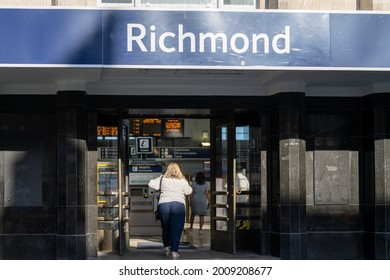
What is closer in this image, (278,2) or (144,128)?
(278,2)

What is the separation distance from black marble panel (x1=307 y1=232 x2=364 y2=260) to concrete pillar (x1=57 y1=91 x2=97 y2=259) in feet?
12.5

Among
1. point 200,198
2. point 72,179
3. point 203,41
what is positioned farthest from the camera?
point 200,198

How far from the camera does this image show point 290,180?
1285 cm

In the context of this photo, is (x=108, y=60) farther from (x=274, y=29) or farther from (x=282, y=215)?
(x=282, y=215)

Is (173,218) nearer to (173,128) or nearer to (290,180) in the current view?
(290,180)

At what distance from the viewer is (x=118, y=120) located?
44.6ft

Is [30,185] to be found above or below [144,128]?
below

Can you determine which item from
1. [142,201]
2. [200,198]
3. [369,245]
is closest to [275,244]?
[369,245]

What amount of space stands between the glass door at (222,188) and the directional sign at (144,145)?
125 inches

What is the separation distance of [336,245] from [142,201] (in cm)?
647

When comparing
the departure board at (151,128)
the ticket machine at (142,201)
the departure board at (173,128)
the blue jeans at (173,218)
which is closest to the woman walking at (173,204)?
Result: the blue jeans at (173,218)

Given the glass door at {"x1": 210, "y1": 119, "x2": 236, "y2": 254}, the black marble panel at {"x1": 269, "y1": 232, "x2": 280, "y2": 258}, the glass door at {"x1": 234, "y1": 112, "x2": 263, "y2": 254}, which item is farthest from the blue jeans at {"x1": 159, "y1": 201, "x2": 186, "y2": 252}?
the black marble panel at {"x1": 269, "y1": 232, "x2": 280, "y2": 258}
